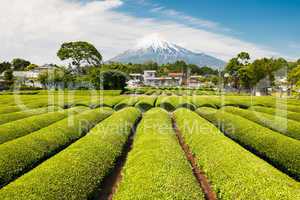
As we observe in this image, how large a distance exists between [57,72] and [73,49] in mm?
9896

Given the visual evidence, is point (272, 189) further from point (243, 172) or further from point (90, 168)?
point (90, 168)

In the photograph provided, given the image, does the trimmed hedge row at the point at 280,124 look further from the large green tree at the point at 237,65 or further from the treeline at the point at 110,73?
the large green tree at the point at 237,65

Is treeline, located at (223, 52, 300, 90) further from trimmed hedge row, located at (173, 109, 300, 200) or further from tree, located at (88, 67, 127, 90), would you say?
trimmed hedge row, located at (173, 109, 300, 200)

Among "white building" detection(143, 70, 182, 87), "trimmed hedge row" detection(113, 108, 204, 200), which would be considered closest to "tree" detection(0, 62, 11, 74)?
"white building" detection(143, 70, 182, 87)

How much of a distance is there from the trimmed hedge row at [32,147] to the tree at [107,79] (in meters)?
29.9

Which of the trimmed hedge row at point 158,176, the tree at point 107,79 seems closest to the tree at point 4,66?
the tree at point 107,79

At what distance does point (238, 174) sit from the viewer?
19.4ft

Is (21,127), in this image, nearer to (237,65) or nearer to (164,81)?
(237,65)

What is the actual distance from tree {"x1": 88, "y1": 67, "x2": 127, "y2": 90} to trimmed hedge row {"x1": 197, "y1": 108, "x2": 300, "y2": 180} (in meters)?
31.3

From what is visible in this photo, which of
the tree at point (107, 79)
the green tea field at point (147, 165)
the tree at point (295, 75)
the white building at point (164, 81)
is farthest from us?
the white building at point (164, 81)

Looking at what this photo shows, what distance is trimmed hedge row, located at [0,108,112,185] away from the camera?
22.6 ft

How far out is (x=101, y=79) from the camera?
41.7 meters

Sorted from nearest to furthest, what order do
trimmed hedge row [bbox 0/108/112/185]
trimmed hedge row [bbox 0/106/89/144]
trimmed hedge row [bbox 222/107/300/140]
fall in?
trimmed hedge row [bbox 0/108/112/185]
trimmed hedge row [bbox 0/106/89/144]
trimmed hedge row [bbox 222/107/300/140]

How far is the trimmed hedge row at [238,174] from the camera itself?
5082mm
